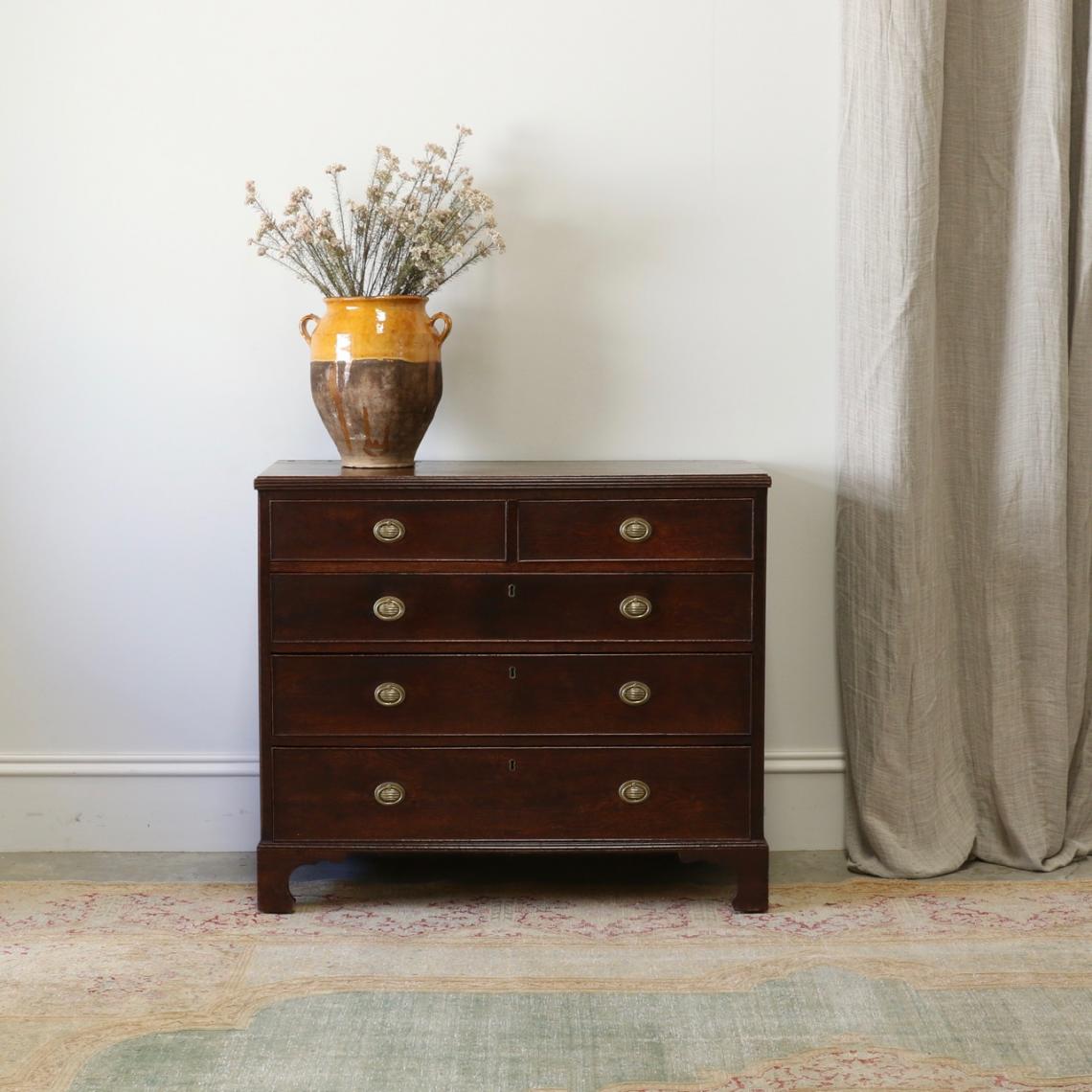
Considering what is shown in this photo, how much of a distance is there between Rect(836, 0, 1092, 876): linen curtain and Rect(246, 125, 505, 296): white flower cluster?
805mm

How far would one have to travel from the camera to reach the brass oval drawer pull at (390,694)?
242 centimetres

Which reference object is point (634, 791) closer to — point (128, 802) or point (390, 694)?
point (390, 694)

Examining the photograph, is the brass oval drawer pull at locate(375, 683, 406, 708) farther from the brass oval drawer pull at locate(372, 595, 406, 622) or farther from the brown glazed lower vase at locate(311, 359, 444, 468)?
the brown glazed lower vase at locate(311, 359, 444, 468)


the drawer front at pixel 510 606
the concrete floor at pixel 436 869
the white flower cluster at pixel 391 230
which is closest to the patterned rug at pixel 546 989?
the concrete floor at pixel 436 869

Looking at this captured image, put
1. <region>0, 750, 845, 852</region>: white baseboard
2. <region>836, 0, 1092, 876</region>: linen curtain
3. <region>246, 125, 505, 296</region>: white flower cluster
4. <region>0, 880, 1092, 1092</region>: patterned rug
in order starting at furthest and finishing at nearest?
<region>0, 750, 845, 852</region>: white baseboard < <region>836, 0, 1092, 876</region>: linen curtain < <region>246, 125, 505, 296</region>: white flower cluster < <region>0, 880, 1092, 1092</region>: patterned rug

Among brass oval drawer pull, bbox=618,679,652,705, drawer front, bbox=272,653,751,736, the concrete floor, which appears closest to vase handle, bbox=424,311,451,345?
drawer front, bbox=272,653,751,736

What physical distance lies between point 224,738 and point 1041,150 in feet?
7.00

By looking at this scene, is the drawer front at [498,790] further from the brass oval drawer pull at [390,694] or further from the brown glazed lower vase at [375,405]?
the brown glazed lower vase at [375,405]

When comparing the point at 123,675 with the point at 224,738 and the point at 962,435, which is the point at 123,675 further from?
the point at 962,435

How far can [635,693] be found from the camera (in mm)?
2428

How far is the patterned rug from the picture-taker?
1882 millimetres

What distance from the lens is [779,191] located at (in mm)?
2721

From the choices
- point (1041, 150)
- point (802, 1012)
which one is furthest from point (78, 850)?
point (1041, 150)

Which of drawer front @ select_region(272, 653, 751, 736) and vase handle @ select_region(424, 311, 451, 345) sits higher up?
vase handle @ select_region(424, 311, 451, 345)
